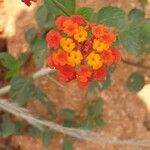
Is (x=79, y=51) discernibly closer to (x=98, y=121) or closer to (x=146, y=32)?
(x=146, y=32)

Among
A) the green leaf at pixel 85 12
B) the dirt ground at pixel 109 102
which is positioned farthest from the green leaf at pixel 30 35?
the green leaf at pixel 85 12

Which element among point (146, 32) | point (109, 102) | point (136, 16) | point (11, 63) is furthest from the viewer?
point (109, 102)

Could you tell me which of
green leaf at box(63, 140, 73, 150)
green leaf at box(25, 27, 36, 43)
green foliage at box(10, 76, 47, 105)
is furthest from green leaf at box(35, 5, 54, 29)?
green leaf at box(63, 140, 73, 150)

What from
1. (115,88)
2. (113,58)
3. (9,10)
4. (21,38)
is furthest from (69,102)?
(113,58)

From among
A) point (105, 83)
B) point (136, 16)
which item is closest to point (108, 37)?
point (136, 16)

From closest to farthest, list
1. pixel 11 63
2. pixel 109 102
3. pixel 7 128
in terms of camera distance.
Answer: pixel 11 63 → pixel 7 128 → pixel 109 102

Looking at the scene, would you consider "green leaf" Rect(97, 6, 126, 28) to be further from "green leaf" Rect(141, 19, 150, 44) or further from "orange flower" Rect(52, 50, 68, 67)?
"orange flower" Rect(52, 50, 68, 67)
